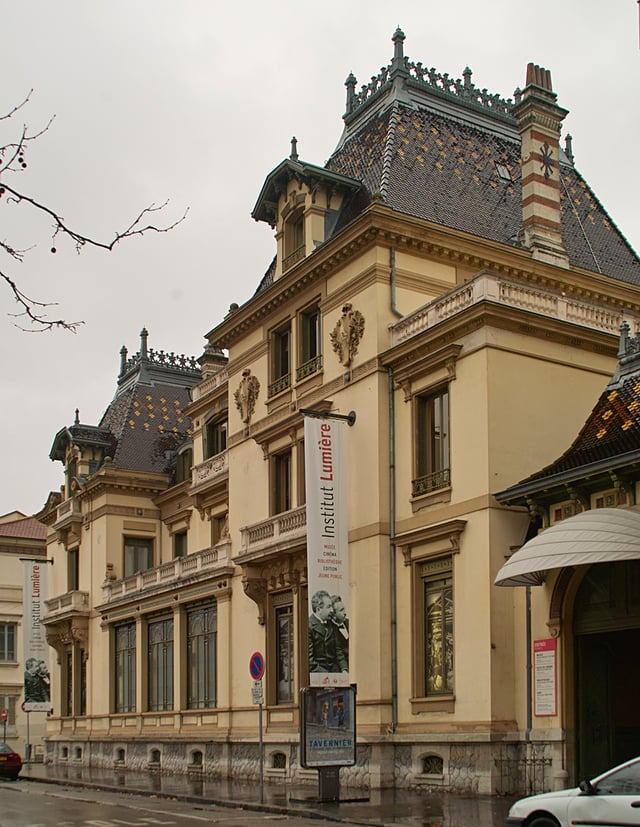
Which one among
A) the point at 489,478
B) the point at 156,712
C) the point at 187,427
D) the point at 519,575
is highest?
the point at 187,427

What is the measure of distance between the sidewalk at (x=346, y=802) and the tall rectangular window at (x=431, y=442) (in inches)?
267

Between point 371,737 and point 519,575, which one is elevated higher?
point 519,575

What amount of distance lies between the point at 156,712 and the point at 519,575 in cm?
2218

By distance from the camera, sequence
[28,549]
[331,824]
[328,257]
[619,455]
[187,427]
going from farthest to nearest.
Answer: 1. [28,549]
2. [187,427]
3. [328,257]
4. [619,455]
5. [331,824]

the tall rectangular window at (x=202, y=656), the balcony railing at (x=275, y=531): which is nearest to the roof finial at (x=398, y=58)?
the balcony railing at (x=275, y=531)

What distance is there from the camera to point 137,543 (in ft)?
158

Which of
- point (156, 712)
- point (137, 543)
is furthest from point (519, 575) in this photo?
point (137, 543)

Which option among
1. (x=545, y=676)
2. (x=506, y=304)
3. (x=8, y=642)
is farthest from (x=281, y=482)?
(x=8, y=642)

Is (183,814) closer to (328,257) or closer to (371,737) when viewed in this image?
(371,737)

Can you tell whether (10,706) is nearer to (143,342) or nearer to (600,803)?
(143,342)

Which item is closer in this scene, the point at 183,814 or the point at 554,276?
the point at 183,814

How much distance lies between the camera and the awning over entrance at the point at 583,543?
Answer: 20562 mm

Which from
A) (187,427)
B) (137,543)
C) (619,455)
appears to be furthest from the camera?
(187,427)

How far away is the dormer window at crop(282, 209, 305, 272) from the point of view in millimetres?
34031
